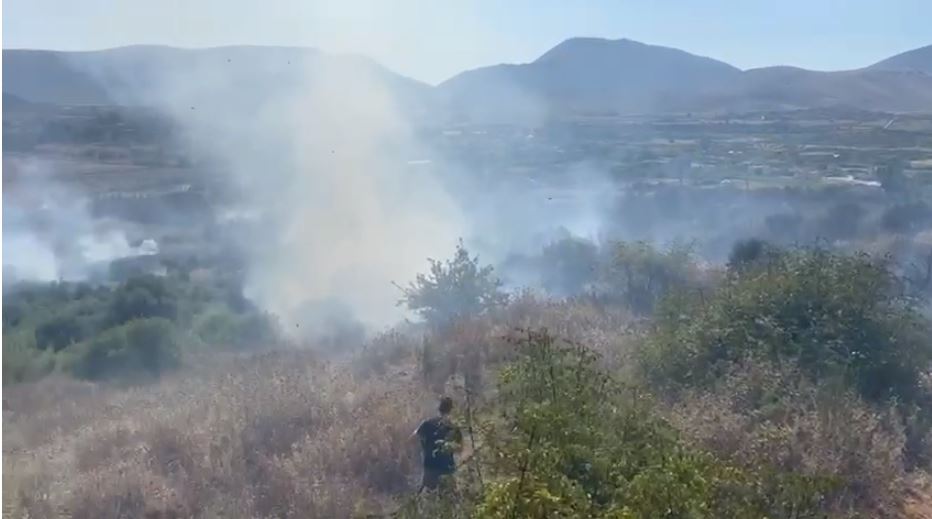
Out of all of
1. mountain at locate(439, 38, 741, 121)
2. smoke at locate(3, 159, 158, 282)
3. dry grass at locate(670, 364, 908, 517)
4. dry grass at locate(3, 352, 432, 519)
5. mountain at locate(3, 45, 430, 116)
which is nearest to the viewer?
dry grass at locate(670, 364, 908, 517)

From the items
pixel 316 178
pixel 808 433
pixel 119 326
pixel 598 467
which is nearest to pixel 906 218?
pixel 316 178

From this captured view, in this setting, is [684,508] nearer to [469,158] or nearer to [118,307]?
[118,307]

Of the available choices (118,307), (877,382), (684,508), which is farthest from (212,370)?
(684,508)

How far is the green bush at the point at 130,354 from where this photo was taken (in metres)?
15.7

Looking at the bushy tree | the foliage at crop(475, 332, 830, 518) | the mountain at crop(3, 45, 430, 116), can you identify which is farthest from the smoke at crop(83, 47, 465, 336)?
the foliage at crop(475, 332, 830, 518)

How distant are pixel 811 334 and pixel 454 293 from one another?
778 cm

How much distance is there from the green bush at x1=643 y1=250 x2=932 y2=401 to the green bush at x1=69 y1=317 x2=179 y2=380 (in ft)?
29.3

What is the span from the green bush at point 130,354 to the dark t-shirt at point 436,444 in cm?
995

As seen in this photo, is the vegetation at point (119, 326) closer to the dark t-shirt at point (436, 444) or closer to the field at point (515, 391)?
the field at point (515, 391)

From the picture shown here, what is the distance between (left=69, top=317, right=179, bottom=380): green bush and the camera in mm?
15664

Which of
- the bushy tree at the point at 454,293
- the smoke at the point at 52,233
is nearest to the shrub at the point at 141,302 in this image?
the smoke at the point at 52,233

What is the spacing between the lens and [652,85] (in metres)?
136

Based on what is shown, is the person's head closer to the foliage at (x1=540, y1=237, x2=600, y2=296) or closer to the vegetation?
the vegetation

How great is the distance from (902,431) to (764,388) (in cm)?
117
